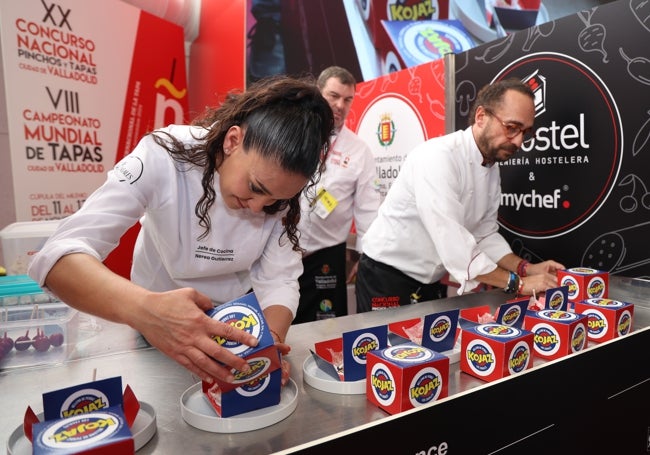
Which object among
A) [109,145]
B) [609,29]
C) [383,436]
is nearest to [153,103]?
[109,145]

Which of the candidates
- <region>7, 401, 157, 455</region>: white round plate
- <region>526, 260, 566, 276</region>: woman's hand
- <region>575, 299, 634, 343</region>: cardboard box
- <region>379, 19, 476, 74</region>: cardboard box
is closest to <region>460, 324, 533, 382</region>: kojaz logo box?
<region>575, 299, 634, 343</region>: cardboard box

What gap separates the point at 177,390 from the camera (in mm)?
934

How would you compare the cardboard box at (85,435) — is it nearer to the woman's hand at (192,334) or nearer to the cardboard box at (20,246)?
the woman's hand at (192,334)

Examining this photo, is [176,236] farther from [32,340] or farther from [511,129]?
[511,129]

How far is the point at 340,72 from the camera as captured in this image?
2.58m

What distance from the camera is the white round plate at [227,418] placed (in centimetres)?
77

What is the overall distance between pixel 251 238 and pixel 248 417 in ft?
1.79

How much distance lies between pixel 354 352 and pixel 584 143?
53.0 inches

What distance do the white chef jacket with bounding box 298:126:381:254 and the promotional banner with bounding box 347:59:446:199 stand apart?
0.44 feet

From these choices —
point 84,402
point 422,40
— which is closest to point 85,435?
point 84,402

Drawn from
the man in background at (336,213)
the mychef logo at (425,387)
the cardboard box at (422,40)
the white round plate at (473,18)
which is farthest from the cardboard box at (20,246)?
the white round plate at (473,18)

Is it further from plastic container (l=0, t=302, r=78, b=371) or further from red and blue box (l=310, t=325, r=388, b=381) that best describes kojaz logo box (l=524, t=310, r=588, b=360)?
plastic container (l=0, t=302, r=78, b=371)

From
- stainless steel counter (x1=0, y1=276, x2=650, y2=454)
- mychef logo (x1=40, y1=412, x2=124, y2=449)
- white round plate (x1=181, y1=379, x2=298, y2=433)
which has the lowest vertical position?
stainless steel counter (x1=0, y1=276, x2=650, y2=454)

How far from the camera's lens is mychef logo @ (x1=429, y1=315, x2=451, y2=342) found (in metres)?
1.03
